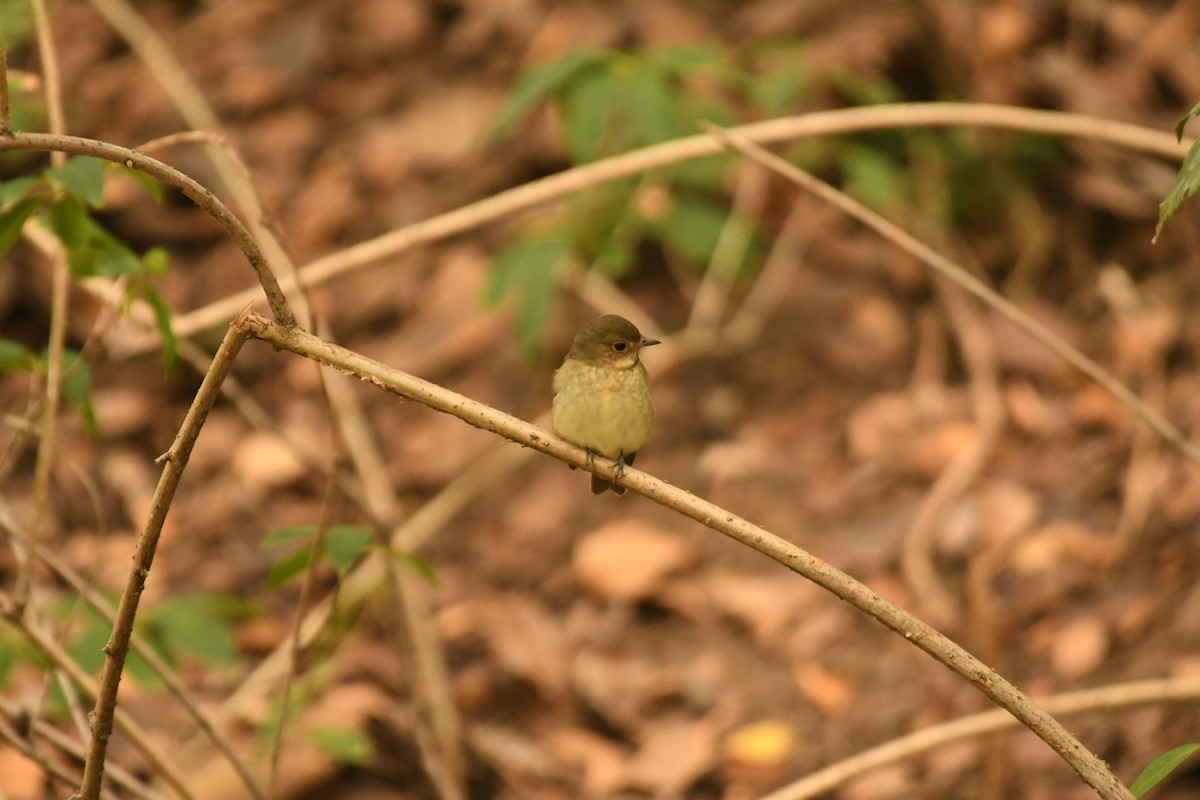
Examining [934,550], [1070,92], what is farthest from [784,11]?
[934,550]

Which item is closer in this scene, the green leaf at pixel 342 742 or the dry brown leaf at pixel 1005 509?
the green leaf at pixel 342 742

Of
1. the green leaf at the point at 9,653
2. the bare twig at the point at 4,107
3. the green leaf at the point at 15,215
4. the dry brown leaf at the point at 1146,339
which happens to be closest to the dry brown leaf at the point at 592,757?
the green leaf at the point at 9,653

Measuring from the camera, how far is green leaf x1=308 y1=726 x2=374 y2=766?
423 centimetres

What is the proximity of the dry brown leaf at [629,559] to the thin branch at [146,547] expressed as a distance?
313cm

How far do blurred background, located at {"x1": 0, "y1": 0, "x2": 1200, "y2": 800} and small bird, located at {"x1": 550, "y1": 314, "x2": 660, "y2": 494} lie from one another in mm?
723

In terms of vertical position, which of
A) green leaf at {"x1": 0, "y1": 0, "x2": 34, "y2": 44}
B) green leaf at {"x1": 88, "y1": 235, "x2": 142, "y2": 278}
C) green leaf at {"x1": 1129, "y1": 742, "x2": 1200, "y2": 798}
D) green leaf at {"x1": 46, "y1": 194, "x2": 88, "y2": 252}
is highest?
green leaf at {"x1": 0, "y1": 0, "x2": 34, "y2": 44}

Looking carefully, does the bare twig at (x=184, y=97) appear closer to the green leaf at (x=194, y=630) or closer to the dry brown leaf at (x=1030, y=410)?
the green leaf at (x=194, y=630)

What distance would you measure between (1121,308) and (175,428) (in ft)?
14.2

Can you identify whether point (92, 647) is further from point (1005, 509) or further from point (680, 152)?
point (1005, 509)

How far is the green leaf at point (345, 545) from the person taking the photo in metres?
2.36

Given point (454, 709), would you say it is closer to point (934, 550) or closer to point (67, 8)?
point (934, 550)

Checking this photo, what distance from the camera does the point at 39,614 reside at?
289 cm

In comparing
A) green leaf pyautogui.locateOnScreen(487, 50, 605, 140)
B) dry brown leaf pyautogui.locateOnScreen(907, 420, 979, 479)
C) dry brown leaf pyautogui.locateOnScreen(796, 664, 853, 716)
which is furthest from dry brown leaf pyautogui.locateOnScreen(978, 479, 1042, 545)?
green leaf pyautogui.locateOnScreen(487, 50, 605, 140)

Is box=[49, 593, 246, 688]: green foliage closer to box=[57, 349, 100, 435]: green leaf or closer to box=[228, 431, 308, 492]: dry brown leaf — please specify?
box=[57, 349, 100, 435]: green leaf
